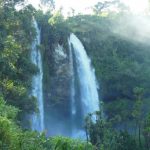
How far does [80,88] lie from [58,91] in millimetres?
2721

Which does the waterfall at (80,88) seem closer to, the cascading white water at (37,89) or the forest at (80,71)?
the forest at (80,71)

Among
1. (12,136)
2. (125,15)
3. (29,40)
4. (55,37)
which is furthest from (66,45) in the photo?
(12,136)

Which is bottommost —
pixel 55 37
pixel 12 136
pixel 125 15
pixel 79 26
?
pixel 12 136

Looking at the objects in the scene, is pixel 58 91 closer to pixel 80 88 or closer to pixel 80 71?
pixel 80 88

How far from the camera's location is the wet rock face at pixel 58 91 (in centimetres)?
4278

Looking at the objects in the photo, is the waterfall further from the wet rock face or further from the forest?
the wet rock face

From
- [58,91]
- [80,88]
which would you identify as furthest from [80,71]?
[58,91]

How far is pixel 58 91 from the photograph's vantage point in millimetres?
43594

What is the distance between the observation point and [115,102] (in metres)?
49.0

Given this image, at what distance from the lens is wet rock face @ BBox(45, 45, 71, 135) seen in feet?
140

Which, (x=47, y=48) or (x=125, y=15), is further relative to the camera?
(x=125, y=15)

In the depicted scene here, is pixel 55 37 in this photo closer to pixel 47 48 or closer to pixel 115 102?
pixel 47 48

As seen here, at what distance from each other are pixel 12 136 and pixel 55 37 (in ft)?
93.6

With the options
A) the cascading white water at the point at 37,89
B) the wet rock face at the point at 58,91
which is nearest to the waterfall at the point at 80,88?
the wet rock face at the point at 58,91
